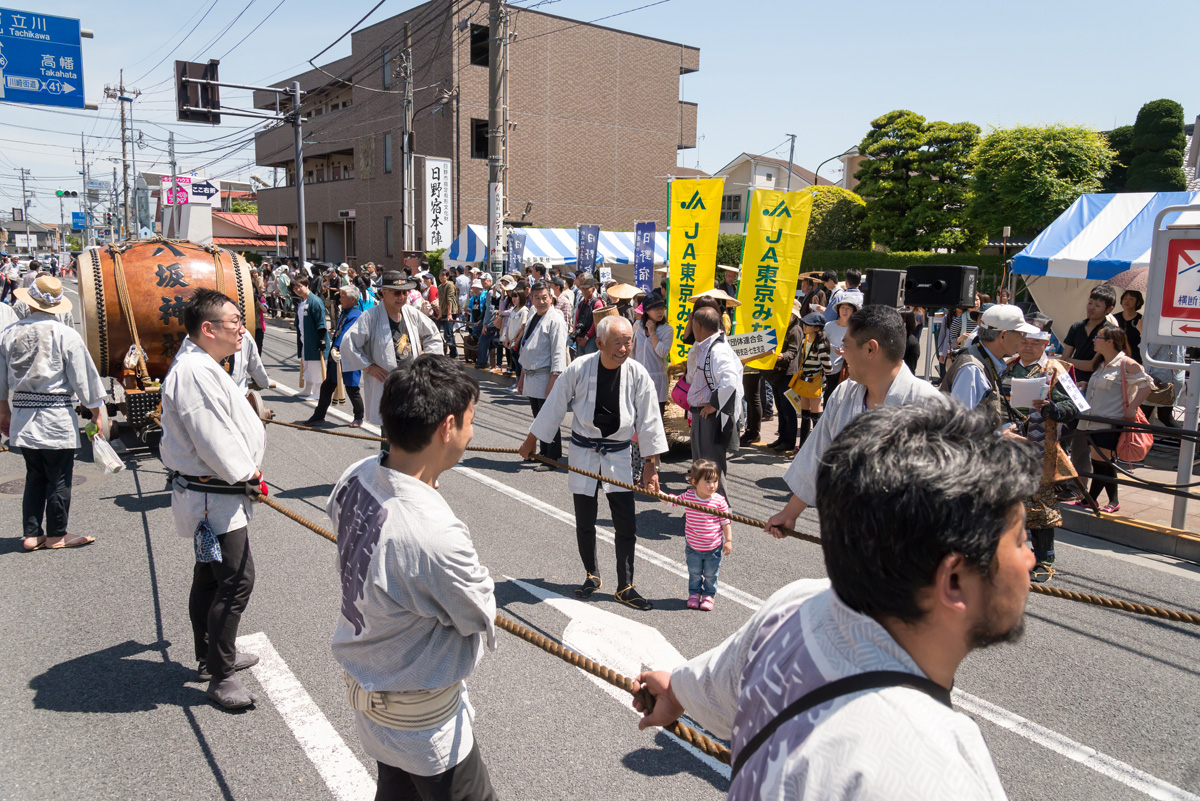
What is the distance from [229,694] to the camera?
3.60 metres

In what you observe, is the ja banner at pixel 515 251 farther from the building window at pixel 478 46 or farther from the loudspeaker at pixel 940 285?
the building window at pixel 478 46

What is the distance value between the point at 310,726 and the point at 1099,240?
11.4 metres

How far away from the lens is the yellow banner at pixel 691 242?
29.8 feet

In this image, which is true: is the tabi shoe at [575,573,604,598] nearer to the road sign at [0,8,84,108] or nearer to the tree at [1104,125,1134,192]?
the road sign at [0,8,84,108]

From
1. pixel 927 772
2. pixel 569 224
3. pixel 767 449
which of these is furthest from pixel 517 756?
pixel 569 224

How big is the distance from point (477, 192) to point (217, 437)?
30884 millimetres

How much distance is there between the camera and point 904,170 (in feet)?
112

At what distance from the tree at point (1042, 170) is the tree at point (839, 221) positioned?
712 centimetres

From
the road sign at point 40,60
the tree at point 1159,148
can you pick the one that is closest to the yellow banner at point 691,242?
the road sign at point 40,60

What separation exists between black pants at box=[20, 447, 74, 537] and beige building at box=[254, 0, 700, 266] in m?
26.5

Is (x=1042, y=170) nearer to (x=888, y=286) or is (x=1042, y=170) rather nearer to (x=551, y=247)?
(x=551, y=247)

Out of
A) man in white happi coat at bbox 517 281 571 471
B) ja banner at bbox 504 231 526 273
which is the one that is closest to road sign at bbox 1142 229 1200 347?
man in white happi coat at bbox 517 281 571 471

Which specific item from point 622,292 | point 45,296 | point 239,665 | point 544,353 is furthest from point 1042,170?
point 239,665

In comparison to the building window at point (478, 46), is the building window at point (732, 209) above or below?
below
